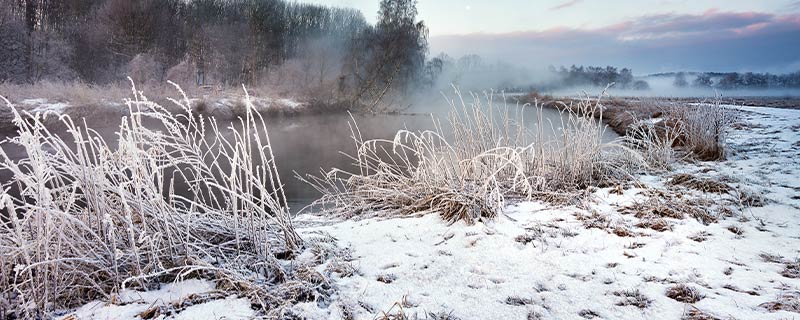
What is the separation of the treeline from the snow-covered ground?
21383mm

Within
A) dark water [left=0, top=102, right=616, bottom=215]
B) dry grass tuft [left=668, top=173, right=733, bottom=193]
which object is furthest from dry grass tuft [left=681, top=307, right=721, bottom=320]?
dark water [left=0, top=102, right=616, bottom=215]

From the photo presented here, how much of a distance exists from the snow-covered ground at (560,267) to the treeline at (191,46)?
21.4 meters

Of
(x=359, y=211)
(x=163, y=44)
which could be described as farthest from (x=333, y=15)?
(x=359, y=211)

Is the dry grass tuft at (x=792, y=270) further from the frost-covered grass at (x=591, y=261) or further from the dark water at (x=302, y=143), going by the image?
the dark water at (x=302, y=143)

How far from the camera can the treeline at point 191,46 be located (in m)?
21.3

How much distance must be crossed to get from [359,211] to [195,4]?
33165 millimetres

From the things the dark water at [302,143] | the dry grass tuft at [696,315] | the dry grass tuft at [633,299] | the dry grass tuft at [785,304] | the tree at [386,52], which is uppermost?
the tree at [386,52]

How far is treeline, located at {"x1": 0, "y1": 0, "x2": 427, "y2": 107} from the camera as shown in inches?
838

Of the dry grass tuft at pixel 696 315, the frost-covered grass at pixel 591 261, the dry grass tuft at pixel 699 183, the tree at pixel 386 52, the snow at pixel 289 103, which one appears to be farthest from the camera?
the tree at pixel 386 52

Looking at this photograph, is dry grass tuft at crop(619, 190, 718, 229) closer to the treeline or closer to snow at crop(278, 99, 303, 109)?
snow at crop(278, 99, 303, 109)

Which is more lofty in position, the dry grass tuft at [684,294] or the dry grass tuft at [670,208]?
the dry grass tuft at [670,208]

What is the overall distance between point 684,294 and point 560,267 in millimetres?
461

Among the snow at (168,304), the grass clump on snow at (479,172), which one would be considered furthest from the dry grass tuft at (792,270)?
the snow at (168,304)

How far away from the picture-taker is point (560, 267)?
6.08 feet
